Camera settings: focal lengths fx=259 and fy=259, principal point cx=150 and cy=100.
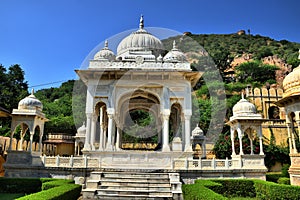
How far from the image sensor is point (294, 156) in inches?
545

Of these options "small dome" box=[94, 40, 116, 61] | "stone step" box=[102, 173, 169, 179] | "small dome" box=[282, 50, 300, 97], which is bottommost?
"stone step" box=[102, 173, 169, 179]

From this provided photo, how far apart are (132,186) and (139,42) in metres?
12.9

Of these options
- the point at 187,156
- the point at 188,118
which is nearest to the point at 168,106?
the point at 188,118

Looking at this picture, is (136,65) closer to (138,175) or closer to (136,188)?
(138,175)

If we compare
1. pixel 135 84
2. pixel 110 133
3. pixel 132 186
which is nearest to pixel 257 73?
pixel 135 84

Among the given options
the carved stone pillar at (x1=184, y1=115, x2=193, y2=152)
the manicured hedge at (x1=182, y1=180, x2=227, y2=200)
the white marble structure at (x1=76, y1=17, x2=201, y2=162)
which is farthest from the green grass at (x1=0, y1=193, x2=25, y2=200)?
the carved stone pillar at (x1=184, y1=115, x2=193, y2=152)

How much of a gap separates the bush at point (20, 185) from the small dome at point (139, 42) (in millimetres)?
12312

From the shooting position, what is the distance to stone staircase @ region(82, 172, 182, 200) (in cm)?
1143

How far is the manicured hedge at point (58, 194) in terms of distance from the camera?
8117 mm

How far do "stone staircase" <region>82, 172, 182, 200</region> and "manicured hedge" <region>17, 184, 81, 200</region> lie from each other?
506 mm

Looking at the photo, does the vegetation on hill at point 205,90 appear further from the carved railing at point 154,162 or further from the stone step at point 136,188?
the stone step at point 136,188

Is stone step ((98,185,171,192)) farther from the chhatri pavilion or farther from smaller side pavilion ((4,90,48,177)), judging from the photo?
smaller side pavilion ((4,90,48,177))

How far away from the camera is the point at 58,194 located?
915cm

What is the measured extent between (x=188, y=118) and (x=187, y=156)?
2.67 metres
